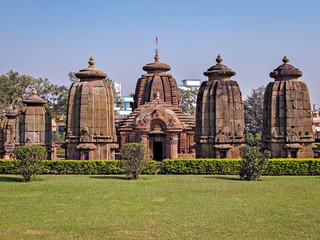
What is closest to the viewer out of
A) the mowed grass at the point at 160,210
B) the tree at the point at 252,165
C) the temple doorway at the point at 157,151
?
the mowed grass at the point at 160,210

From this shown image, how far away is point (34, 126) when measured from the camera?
75.5 feet

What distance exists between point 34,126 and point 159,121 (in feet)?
33.3

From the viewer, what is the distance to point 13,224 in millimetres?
9625

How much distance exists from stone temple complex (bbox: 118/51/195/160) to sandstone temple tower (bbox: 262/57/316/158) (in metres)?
9.03

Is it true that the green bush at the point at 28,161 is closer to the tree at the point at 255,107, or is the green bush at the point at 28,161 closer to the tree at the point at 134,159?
the tree at the point at 134,159

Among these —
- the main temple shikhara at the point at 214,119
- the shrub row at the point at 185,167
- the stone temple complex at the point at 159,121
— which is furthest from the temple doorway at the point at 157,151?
the shrub row at the point at 185,167

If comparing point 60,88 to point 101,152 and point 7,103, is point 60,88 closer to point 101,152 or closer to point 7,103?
point 7,103

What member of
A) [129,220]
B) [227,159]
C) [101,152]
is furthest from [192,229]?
[101,152]

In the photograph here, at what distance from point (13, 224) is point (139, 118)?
2103cm

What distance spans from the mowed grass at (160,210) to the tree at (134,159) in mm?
1542

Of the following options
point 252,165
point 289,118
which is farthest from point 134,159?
point 289,118

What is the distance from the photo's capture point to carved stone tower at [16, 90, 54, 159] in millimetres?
22938

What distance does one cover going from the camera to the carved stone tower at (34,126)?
22.9 metres

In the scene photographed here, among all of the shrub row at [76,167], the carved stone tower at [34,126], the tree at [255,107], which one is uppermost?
the tree at [255,107]
